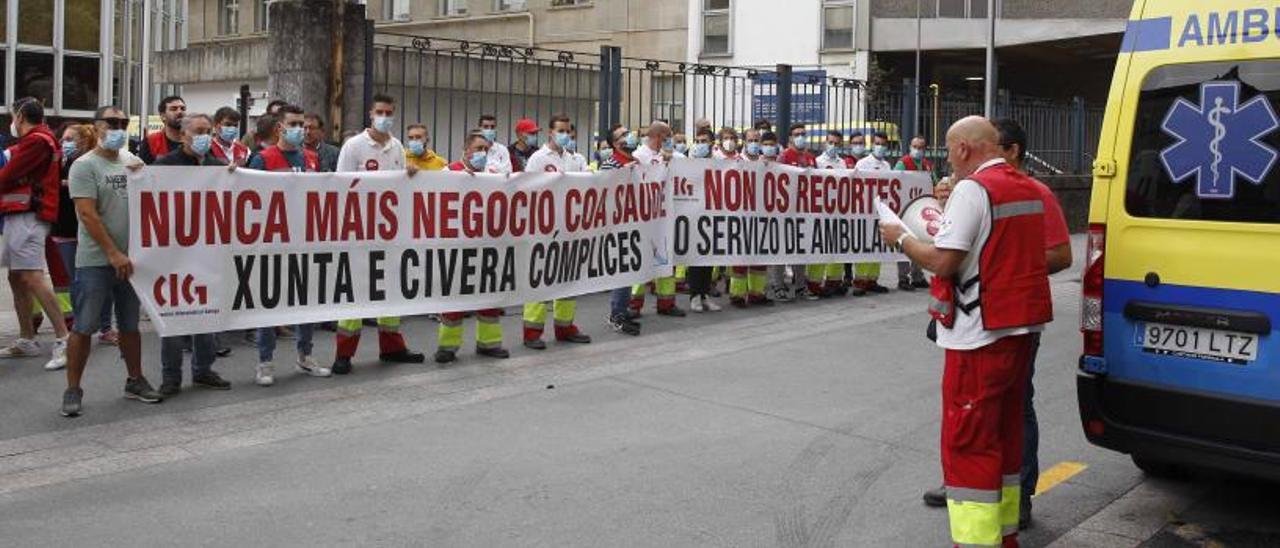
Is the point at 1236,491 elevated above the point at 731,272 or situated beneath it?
situated beneath

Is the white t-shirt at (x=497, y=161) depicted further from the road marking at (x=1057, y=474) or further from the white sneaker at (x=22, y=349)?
the road marking at (x=1057, y=474)

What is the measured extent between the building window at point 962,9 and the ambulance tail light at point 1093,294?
94.0 ft

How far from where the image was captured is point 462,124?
15180 mm

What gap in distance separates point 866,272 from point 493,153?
533 cm

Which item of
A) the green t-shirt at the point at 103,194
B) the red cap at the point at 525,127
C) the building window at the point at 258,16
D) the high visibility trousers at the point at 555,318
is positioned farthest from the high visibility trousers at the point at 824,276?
the building window at the point at 258,16

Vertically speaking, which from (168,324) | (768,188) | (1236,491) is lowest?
(1236,491)

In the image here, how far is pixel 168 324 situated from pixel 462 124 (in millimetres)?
7628

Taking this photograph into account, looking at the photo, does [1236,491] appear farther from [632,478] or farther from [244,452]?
[244,452]

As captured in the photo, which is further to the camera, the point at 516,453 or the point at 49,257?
the point at 49,257

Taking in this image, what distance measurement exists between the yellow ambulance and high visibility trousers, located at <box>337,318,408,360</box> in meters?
5.24

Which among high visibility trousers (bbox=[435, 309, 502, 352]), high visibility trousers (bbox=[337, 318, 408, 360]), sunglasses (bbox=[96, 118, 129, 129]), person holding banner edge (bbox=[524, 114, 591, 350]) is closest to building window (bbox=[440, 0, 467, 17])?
person holding banner edge (bbox=[524, 114, 591, 350])

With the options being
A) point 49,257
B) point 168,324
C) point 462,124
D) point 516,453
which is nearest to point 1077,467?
point 516,453

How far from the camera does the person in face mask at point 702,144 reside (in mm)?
12852

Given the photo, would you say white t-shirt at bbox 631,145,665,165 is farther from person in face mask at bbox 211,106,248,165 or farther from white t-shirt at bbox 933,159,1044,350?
white t-shirt at bbox 933,159,1044,350
